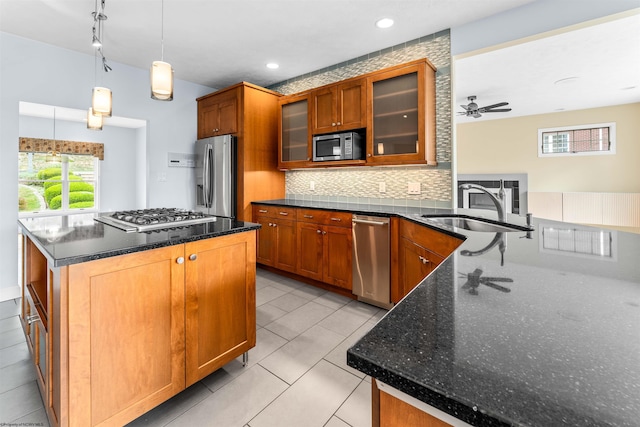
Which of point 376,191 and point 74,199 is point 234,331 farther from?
point 74,199

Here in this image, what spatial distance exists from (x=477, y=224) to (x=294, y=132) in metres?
2.49

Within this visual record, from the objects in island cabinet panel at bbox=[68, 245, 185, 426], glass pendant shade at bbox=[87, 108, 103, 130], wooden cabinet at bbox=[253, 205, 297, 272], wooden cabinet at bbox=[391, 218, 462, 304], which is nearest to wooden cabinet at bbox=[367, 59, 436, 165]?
wooden cabinet at bbox=[391, 218, 462, 304]

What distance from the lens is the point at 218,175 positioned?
3.93m

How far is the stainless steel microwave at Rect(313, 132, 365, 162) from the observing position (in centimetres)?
324

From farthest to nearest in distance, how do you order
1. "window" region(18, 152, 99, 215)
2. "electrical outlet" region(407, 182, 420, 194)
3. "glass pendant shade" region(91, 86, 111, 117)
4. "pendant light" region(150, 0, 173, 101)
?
"window" region(18, 152, 99, 215) → "electrical outlet" region(407, 182, 420, 194) → "glass pendant shade" region(91, 86, 111, 117) → "pendant light" region(150, 0, 173, 101)

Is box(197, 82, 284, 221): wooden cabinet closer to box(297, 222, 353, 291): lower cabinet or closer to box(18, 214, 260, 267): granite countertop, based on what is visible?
box(297, 222, 353, 291): lower cabinet

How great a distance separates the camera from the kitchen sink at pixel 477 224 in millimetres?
1869

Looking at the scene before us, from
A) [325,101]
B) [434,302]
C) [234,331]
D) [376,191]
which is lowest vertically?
[234,331]

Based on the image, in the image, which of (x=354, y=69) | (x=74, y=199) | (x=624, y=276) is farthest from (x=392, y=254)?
(x=74, y=199)

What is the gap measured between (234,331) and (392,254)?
1.54m

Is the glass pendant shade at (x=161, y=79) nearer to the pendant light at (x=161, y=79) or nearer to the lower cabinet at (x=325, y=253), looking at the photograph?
the pendant light at (x=161, y=79)

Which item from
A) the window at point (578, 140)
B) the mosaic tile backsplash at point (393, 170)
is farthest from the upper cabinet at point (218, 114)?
the window at point (578, 140)

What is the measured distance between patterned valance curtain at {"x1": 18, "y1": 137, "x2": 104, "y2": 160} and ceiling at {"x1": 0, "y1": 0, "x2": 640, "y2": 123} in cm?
269

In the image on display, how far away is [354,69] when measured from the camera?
3631mm
